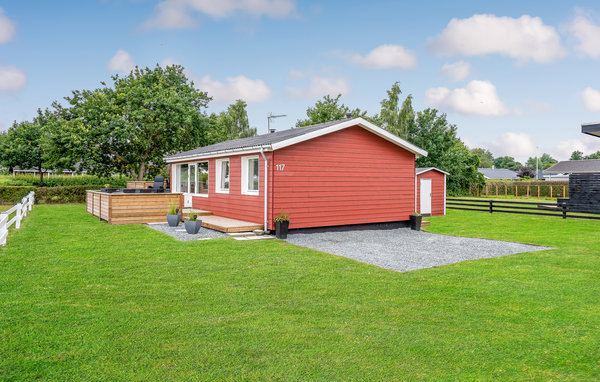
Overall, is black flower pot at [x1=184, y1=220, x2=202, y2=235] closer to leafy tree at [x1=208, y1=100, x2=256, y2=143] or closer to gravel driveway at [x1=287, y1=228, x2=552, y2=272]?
gravel driveway at [x1=287, y1=228, x2=552, y2=272]

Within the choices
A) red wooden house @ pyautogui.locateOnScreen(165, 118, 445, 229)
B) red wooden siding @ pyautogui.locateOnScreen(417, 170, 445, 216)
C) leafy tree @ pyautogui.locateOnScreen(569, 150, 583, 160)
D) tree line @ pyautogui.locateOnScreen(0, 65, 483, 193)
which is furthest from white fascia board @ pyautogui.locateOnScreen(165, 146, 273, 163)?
leafy tree @ pyautogui.locateOnScreen(569, 150, 583, 160)

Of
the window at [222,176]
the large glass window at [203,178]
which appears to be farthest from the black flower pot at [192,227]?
the large glass window at [203,178]

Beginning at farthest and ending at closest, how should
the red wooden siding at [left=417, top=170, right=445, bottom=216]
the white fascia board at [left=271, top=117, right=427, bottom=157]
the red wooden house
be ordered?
the red wooden siding at [left=417, top=170, right=445, bottom=216] < the red wooden house < the white fascia board at [left=271, top=117, right=427, bottom=157]

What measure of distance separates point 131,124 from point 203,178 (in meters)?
→ 11.0

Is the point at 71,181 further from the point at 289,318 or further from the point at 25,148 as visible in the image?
the point at 289,318

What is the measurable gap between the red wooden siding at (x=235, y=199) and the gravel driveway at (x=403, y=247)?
4.50ft

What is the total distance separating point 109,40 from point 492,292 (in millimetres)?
19640

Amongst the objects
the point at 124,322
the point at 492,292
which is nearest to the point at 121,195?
the point at 124,322

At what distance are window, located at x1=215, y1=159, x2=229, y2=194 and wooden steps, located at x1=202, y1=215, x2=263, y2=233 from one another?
1398mm

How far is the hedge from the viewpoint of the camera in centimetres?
2258

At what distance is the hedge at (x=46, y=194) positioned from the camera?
22578 millimetres

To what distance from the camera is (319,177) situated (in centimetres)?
1162

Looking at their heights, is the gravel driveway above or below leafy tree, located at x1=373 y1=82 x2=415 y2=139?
below

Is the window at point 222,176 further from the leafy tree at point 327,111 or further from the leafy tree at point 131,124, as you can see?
the leafy tree at point 327,111
